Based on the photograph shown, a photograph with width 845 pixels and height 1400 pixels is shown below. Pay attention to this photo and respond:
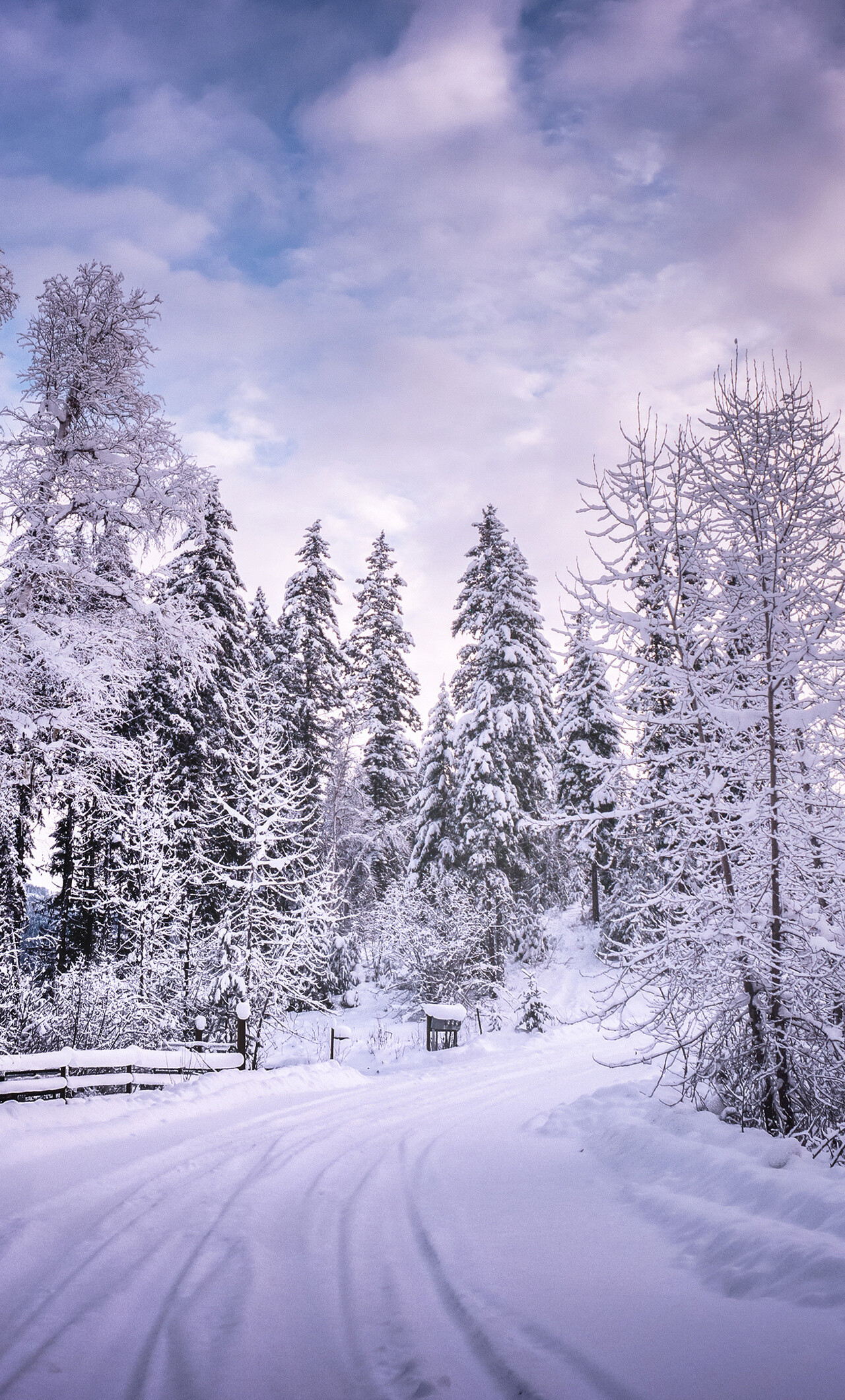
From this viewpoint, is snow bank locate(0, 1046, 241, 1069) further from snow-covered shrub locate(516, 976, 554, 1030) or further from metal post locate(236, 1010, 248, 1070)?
snow-covered shrub locate(516, 976, 554, 1030)

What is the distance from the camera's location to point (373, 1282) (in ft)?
13.0

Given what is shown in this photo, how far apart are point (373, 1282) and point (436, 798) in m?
21.4

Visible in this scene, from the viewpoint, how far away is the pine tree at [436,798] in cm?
2472

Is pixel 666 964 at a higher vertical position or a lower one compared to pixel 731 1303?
higher

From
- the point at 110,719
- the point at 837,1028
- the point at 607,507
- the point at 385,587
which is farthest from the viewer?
the point at 385,587

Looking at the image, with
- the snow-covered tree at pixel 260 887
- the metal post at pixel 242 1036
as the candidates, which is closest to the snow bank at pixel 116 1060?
the metal post at pixel 242 1036

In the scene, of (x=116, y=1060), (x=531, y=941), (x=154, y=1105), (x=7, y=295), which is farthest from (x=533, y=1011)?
(x=7, y=295)

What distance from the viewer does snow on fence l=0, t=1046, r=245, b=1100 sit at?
797 centimetres

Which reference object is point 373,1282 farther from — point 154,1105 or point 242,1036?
point 242,1036

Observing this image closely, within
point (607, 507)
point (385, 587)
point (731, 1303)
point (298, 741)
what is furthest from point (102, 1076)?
point (385, 587)

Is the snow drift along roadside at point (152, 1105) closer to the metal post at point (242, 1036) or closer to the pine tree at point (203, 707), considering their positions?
the metal post at point (242, 1036)

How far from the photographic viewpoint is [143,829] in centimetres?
1625

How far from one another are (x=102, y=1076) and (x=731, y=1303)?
27.2 feet

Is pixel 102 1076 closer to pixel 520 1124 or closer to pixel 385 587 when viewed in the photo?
pixel 520 1124
